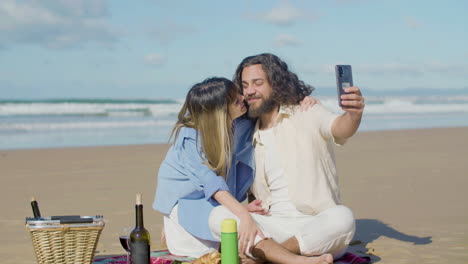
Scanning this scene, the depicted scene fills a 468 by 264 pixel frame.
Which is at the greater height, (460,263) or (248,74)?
(248,74)

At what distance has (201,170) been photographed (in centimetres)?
503

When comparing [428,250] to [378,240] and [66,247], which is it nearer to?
[378,240]

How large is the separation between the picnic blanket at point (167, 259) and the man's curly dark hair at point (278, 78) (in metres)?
1.37

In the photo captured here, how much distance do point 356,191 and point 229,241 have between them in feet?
17.8

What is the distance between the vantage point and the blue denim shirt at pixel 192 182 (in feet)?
16.5

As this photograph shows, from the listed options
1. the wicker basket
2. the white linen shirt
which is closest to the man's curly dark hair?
the white linen shirt

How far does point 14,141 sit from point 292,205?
13742mm

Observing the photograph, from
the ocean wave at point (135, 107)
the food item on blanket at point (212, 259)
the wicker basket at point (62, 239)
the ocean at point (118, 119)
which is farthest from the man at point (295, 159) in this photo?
the ocean wave at point (135, 107)

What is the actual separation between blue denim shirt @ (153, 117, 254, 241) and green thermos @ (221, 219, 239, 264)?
68 centimetres

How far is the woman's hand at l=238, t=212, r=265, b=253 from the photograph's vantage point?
484cm

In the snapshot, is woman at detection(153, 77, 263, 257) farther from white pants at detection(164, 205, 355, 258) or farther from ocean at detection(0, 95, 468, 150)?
ocean at detection(0, 95, 468, 150)

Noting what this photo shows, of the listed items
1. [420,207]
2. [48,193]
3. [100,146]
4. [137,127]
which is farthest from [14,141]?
[420,207]

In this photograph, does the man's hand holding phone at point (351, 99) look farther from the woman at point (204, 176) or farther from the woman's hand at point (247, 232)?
the woman's hand at point (247, 232)

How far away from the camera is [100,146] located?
627 inches
